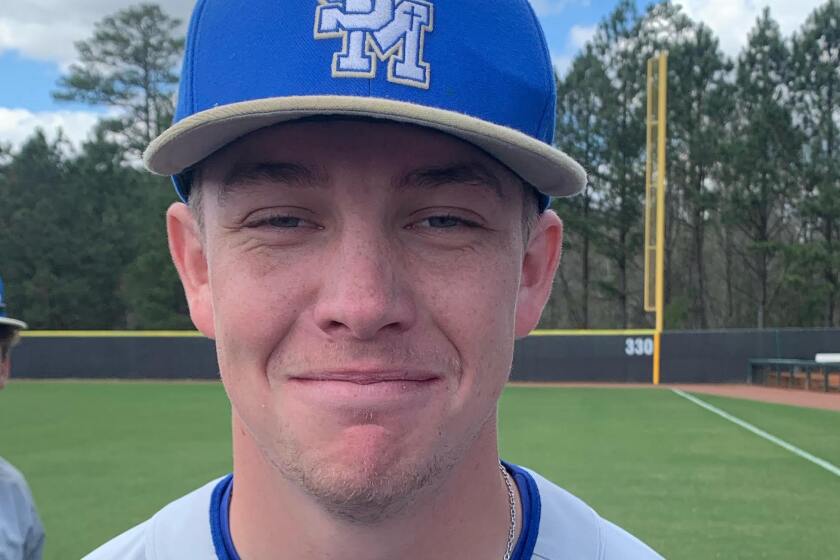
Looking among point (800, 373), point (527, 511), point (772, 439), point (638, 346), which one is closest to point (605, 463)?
point (772, 439)

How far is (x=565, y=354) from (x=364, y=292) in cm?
1974

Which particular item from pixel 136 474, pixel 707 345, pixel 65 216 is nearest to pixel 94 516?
pixel 136 474

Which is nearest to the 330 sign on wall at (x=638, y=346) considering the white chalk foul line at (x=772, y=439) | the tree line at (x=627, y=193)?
the white chalk foul line at (x=772, y=439)

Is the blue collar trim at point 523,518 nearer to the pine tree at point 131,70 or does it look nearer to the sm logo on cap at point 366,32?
the sm logo on cap at point 366,32

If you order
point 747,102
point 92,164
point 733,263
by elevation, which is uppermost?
point 747,102

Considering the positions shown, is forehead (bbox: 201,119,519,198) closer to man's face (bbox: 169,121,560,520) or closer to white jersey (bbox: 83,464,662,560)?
man's face (bbox: 169,121,560,520)

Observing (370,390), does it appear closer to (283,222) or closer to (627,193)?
(283,222)

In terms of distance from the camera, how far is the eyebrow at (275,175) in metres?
1.21

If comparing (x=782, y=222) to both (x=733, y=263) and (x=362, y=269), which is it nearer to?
(x=733, y=263)

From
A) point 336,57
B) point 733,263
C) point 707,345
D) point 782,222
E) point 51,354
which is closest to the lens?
point 336,57

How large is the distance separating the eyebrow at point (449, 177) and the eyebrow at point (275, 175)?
118 mm

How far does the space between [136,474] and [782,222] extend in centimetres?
3387

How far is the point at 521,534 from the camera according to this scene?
59.2 inches

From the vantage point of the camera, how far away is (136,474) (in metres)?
7.74
